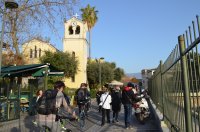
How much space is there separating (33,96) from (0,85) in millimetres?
5722

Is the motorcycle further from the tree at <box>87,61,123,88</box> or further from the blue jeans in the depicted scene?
the tree at <box>87,61,123,88</box>

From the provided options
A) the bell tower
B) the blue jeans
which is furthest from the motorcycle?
the bell tower

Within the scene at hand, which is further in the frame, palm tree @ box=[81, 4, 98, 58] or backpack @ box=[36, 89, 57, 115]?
palm tree @ box=[81, 4, 98, 58]

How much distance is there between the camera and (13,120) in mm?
13766

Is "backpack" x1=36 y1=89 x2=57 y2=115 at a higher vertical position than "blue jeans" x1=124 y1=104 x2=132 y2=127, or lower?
higher

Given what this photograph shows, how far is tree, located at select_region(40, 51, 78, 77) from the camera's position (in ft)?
164

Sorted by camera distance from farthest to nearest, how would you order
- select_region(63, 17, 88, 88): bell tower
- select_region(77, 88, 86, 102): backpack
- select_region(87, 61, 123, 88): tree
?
1. select_region(87, 61, 123, 88): tree
2. select_region(63, 17, 88, 88): bell tower
3. select_region(77, 88, 86, 102): backpack

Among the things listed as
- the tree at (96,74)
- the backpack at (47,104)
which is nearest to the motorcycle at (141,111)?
the backpack at (47,104)

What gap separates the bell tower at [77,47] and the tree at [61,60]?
3.60 metres

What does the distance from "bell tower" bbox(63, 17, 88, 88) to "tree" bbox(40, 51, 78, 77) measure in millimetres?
3603

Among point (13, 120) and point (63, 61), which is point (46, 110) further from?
point (63, 61)

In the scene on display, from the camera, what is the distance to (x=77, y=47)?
56812 millimetres

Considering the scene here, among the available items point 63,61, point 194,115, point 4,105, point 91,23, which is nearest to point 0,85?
point 4,105

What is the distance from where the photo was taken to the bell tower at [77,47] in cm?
5500
